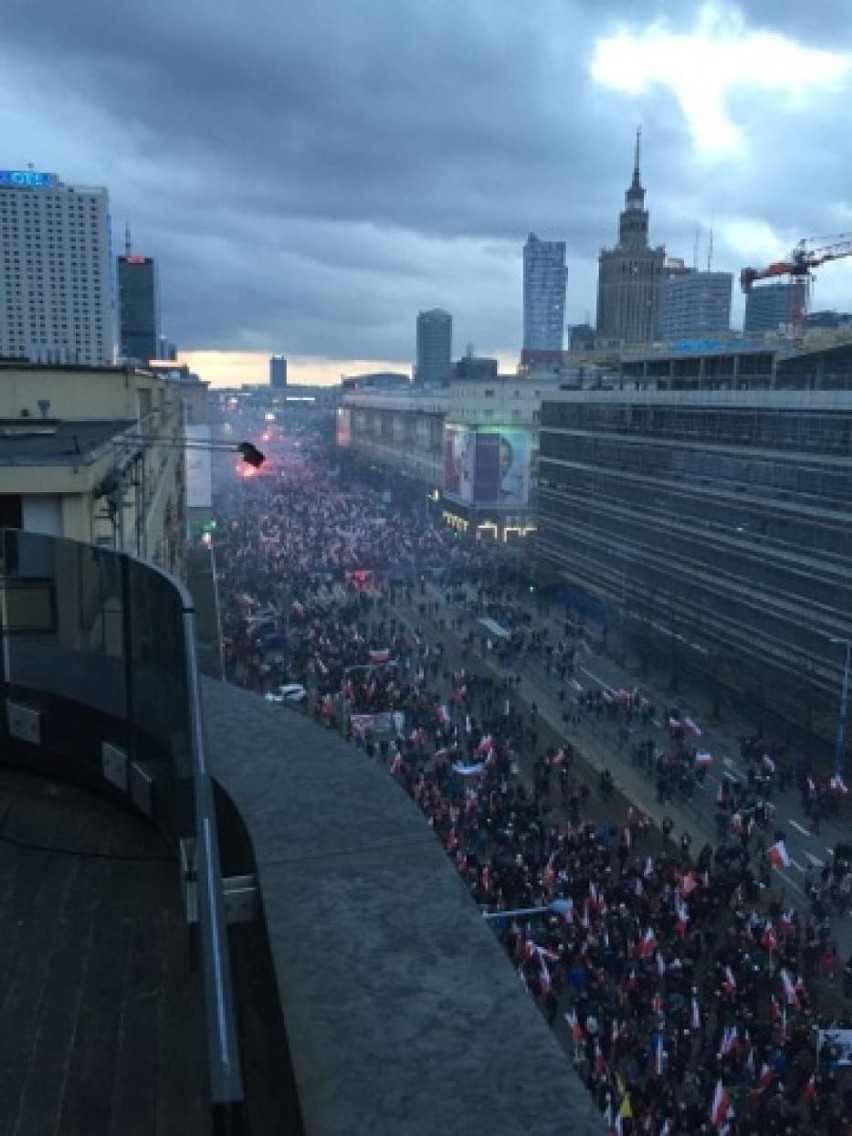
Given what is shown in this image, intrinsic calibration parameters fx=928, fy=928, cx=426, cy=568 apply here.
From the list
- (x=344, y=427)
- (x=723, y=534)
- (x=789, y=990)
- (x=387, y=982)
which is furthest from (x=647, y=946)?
(x=344, y=427)

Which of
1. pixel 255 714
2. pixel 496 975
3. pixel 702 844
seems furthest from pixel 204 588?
pixel 496 975

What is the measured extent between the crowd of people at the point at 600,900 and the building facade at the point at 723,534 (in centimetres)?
676

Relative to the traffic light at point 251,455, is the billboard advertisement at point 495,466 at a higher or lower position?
lower

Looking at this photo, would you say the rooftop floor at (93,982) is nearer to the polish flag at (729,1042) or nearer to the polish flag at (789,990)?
the polish flag at (729,1042)

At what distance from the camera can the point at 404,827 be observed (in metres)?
3.85

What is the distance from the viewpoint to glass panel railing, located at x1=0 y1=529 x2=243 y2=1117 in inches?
147

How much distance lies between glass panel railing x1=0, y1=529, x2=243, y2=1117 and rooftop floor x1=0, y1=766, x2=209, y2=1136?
274 mm

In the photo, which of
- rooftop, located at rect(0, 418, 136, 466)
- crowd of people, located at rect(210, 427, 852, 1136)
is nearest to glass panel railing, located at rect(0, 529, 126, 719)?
crowd of people, located at rect(210, 427, 852, 1136)

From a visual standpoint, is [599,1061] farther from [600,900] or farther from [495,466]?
[495,466]

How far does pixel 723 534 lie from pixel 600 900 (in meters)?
27.5

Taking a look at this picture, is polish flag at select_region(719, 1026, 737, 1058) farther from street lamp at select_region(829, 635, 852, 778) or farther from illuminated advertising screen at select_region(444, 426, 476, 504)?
illuminated advertising screen at select_region(444, 426, 476, 504)

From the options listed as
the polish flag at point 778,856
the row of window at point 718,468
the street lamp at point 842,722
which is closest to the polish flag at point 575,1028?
the polish flag at point 778,856

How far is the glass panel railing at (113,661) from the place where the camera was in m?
3.74

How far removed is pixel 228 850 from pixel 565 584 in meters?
55.2
